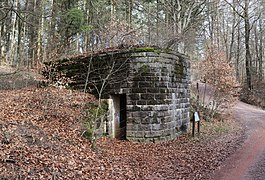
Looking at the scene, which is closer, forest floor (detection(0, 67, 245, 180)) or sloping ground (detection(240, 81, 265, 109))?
forest floor (detection(0, 67, 245, 180))

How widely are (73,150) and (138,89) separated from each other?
12.5ft

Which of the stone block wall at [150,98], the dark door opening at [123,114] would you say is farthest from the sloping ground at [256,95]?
the dark door opening at [123,114]

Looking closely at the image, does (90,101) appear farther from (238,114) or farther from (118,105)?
(238,114)

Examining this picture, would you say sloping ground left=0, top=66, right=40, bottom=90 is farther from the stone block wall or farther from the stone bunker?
the stone block wall

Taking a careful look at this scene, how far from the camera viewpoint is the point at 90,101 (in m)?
10.0

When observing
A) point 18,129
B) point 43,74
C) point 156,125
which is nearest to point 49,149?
point 18,129

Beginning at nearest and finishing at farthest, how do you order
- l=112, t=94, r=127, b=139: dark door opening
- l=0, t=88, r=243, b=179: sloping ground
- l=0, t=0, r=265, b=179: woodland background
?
1. l=0, t=88, r=243, b=179: sloping ground
2. l=0, t=0, r=265, b=179: woodland background
3. l=112, t=94, r=127, b=139: dark door opening

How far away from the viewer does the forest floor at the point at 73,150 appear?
5.61 meters

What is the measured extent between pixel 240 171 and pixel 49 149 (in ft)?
15.5

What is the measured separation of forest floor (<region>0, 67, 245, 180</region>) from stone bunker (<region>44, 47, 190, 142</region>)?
0.53 meters

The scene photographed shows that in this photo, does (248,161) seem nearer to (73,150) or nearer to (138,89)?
(138,89)

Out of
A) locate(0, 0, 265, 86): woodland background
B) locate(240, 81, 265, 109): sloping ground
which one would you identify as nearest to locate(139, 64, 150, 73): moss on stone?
locate(0, 0, 265, 86): woodland background

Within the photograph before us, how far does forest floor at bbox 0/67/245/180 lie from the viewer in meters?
5.61

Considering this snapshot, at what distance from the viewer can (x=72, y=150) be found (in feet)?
22.4
